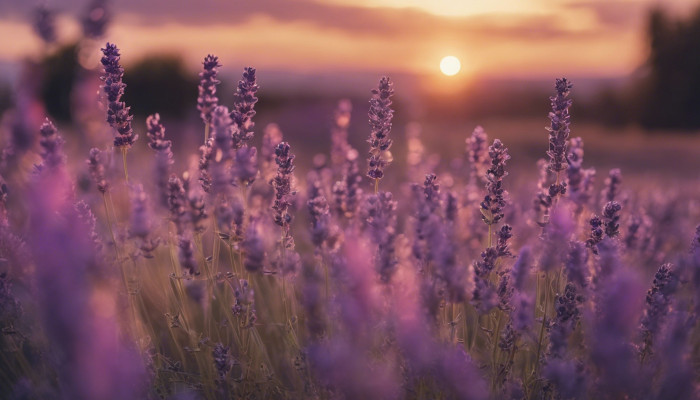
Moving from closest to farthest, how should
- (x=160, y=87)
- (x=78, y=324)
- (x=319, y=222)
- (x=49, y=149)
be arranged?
(x=78, y=324) → (x=319, y=222) → (x=49, y=149) → (x=160, y=87)

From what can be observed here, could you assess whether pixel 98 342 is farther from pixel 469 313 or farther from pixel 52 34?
pixel 52 34

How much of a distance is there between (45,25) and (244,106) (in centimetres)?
381

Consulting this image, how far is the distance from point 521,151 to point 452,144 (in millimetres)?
1845

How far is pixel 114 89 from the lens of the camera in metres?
2.74

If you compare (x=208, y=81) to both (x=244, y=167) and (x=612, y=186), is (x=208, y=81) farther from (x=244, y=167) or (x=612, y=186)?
(x=612, y=186)

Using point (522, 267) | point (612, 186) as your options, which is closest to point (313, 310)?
point (522, 267)

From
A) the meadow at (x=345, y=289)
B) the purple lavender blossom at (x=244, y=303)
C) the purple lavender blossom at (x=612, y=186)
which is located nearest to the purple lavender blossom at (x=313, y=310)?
the meadow at (x=345, y=289)

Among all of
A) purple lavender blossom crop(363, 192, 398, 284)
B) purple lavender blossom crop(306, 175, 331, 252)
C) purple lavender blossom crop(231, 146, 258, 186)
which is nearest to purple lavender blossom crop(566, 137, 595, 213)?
purple lavender blossom crop(363, 192, 398, 284)

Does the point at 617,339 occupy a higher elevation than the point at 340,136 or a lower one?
lower

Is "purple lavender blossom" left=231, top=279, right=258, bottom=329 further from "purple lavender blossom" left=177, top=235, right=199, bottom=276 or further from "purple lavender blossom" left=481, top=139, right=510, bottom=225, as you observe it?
"purple lavender blossom" left=481, top=139, right=510, bottom=225

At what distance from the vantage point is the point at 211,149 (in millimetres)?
2672

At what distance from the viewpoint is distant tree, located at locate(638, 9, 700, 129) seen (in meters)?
30.6

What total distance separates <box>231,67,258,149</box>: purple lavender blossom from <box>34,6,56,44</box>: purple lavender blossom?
372 cm

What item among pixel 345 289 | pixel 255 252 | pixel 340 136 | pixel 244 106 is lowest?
pixel 345 289
